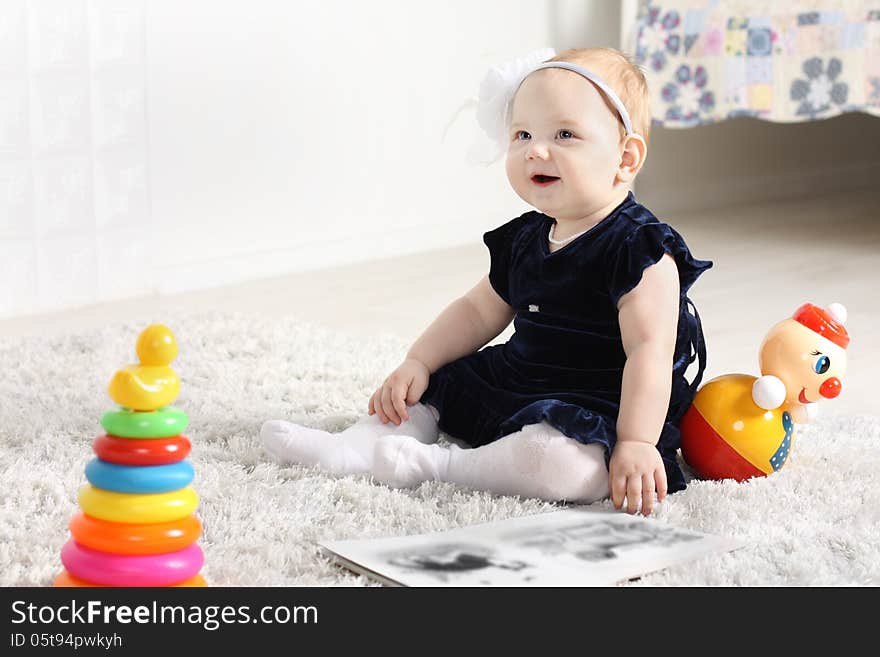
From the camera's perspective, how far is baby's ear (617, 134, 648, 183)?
1184mm

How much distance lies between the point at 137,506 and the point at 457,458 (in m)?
0.41

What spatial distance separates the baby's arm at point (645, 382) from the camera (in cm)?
108

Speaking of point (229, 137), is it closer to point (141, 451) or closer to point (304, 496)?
point (304, 496)

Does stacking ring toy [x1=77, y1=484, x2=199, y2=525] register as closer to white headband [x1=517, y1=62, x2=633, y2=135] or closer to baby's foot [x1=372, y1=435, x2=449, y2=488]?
baby's foot [x1=372, y1=435, x2=449, y2=488]

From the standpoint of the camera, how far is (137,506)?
796mm

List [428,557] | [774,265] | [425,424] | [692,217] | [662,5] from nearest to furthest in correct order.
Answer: [428,557]
[425,424]
[774,265]
[662,5]
[692,217]

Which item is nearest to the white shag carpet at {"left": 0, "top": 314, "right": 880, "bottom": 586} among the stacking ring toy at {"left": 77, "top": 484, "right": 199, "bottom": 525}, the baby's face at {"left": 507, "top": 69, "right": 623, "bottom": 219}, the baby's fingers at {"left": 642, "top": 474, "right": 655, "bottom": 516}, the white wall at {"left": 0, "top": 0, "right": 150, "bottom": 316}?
the baby's fingers at {"left": 642, "top": 474, "right": 655, "bottom": 516}

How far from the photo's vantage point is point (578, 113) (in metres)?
1.16

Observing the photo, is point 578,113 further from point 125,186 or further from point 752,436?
point 125,186

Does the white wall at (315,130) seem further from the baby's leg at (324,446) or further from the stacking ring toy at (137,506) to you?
the stacking ring toy at (137,506)

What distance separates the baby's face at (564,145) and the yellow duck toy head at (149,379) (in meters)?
0.47

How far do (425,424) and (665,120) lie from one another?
167cm

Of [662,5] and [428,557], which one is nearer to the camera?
[428,557]

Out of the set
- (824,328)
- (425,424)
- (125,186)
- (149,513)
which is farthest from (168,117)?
(149,513)
